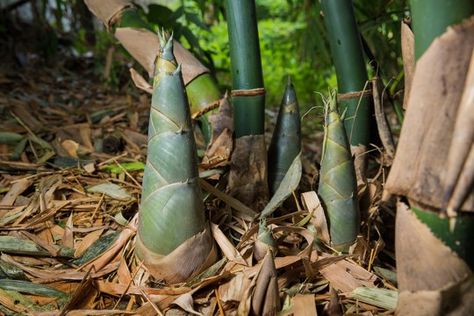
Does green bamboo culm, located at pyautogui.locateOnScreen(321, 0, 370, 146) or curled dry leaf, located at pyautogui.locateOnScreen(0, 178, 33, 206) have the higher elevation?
green bamboo culm, located at pyautogui.locateOnScreen(321, 0, 370, 146)

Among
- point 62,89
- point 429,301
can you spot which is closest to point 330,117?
point 429,301

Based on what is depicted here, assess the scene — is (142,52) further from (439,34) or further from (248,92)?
(439,34)

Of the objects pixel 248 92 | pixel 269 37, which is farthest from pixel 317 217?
pixel 269 37

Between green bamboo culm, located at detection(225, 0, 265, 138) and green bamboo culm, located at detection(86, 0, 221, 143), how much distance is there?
0.09 m

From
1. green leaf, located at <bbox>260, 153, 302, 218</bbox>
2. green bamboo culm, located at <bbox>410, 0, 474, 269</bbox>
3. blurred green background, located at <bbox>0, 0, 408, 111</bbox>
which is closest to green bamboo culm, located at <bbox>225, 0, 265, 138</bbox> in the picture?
green leaf, located at <bbox>260, 153, 302, 218</bbox>

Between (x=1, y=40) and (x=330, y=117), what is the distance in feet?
8.07

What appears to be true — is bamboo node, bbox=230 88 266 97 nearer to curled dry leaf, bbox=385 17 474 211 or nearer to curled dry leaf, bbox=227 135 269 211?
curled dry leaf, bbox=227 135 269 211

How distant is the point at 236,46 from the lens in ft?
3.24

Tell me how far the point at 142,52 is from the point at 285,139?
0.41 meters

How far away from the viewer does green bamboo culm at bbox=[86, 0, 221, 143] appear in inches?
42.3

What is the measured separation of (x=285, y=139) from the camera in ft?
3.43

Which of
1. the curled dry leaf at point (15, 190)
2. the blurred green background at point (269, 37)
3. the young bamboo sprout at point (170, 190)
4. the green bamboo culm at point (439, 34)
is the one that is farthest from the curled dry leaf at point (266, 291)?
the curled dry leaf at point (15, 190)

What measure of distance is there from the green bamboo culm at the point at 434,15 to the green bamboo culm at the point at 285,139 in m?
0.47

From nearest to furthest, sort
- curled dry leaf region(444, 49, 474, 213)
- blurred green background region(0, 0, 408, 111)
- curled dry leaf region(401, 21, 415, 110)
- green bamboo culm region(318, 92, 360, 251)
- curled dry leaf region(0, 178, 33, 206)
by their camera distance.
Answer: curled dry leaf region(444, 49, 474, 213)
curled dry leaf region(401, 21, 415, 110)
green bamboo culm region(318, 92, 360, 251)
curled dry leaf region(0, 178, 33, 206)
blurred green background region(0, 0, 408, 111)
